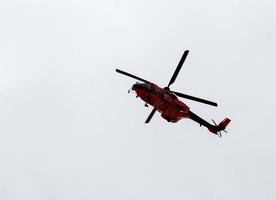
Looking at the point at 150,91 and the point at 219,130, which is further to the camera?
the point at 219,130

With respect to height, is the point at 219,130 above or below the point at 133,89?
below

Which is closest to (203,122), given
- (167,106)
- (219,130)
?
(219,130)

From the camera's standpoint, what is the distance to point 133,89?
158 ft

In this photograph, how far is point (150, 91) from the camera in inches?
1892

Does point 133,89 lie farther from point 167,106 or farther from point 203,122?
point 203,122

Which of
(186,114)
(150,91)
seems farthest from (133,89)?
(186,114)

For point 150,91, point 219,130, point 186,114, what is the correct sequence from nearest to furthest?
point 150,91 < point 186,114 < point 219,130

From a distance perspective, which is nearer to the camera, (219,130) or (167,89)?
(167,89)

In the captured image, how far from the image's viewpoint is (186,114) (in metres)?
51.5

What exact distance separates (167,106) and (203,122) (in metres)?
6.29

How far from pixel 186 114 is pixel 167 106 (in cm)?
301

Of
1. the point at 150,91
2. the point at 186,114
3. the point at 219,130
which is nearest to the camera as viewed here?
the point at 150,91

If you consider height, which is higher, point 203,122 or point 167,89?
point 167,89

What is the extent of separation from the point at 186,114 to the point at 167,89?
3.75 metres
